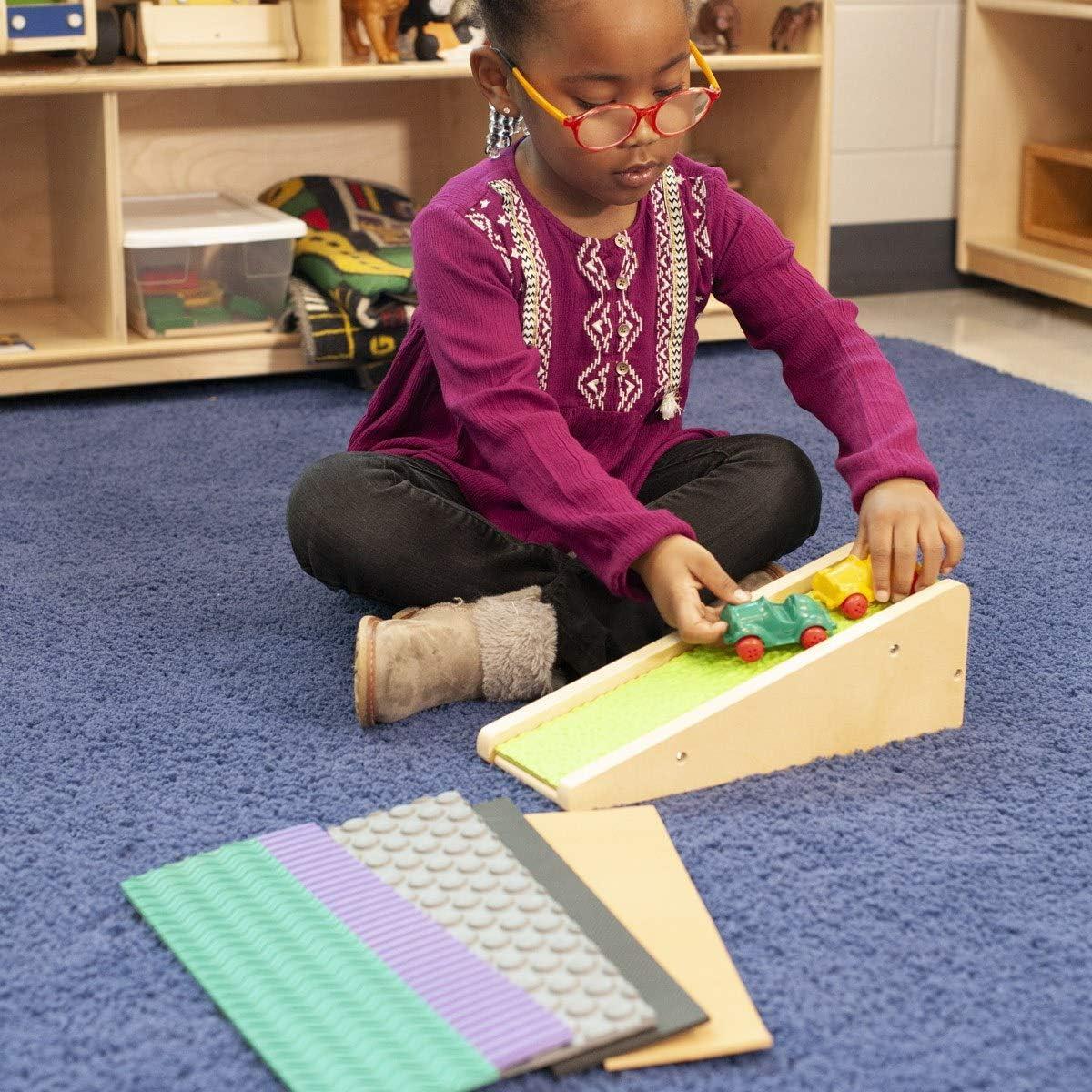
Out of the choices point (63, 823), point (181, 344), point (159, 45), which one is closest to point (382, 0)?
point (159, 45)

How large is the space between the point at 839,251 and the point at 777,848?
1845mm

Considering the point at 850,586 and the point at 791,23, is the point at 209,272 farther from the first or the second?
the point at 850,586

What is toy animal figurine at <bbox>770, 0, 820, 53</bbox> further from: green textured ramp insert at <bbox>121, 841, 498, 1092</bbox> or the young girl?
green textured ramp insert at <bbox>121, 841, 498, 1092</bbox>

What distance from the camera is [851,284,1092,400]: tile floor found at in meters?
2.02

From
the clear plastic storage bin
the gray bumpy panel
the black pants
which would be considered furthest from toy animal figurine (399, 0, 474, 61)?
the gray bumpy panel

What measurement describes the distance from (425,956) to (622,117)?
0.55 meters

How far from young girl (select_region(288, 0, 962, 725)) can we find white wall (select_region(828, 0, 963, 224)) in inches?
54.3

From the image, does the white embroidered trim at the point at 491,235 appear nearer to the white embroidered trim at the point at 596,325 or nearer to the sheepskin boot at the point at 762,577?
the white embroidered trim at the point at 596,325

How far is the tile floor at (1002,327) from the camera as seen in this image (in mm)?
2021

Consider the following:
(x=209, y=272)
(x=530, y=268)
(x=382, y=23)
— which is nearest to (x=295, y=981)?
(x=530, y=268)

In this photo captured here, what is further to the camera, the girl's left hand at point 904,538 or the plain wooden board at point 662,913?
the girl's left hand at point 904,538

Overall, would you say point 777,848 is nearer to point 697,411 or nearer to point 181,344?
point 697,411

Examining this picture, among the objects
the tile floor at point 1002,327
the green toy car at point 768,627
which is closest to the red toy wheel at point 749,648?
the green toy car at point 768,627

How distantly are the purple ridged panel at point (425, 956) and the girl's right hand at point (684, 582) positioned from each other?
263 millimetres
